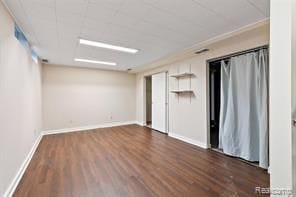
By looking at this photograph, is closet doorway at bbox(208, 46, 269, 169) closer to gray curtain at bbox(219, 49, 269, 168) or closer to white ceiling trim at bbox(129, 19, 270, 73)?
gray curtain at bbox(219, 49, 269, 168)

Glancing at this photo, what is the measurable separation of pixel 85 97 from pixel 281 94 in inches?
234

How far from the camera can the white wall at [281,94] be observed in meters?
0.92

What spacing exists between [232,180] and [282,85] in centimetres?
197

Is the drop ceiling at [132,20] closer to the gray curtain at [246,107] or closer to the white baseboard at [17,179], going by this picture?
the gray curtain at [246,107]

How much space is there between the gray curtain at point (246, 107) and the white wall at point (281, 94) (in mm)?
2011

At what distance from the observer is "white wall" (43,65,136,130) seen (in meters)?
5.26

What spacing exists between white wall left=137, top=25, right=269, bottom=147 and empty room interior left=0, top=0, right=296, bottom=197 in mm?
26

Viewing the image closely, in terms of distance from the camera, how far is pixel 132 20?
89.0 inches

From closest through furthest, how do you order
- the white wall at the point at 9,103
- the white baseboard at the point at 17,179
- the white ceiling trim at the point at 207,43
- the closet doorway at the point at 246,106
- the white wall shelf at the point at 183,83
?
the white wall at the point at 9,103 < the white baseboard at the point at 17,179 < the white ceiling trim at the point at 207,43 < the closet doorway at the point at 246,106 < the white wall shelf at the point at 183,83

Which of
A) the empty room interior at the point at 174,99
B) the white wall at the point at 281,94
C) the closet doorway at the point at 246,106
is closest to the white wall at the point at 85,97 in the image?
the empty room interior at the point at 174,99

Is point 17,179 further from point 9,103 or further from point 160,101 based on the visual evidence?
point 160,101

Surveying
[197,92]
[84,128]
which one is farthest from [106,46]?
[84,128]

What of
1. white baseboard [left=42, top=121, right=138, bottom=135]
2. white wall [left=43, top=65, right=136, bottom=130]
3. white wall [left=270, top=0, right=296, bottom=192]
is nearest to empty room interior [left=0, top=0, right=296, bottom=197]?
white wall [left=270, top=0, right=296, bottom=192]

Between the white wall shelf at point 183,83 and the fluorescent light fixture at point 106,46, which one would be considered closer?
the fluorescent light fixture at point 106,46
